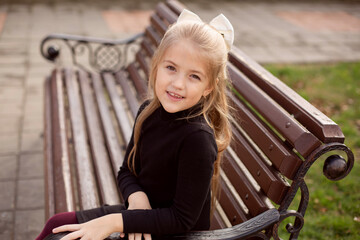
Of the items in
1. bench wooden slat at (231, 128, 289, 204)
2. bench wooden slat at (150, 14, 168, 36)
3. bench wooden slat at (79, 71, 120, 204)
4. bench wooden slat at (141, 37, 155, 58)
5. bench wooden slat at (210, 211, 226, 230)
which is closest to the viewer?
bench wooden slat at (231, 128, 289, 204)

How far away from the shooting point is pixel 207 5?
1001 cm

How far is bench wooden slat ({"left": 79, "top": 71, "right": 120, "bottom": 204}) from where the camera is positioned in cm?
237

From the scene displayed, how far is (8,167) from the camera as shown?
3.51 meters

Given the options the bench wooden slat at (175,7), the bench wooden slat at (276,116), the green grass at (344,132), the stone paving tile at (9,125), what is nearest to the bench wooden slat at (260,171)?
the bench wooden slat at (276,116)

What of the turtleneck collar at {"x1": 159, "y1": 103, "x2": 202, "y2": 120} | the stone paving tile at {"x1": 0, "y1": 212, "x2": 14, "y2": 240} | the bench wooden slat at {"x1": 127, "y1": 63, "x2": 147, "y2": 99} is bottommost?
the stone paving tile at {"x1": 0, "y1": 212, "x2": 14, "y2": 240}

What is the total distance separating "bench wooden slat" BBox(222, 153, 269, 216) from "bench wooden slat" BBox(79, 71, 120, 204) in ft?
2.24

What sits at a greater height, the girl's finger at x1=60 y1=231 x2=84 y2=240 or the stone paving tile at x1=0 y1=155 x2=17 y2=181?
the girl's finger at x1=60 y1=231 x2=84 y2=240

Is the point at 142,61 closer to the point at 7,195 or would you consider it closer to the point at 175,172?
the point at 7,195

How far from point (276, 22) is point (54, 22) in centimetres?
481

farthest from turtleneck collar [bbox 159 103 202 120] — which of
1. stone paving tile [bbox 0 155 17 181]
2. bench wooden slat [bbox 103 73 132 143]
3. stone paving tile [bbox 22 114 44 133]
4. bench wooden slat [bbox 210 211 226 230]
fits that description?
stone paving tile [bbox 22 114 44 133]

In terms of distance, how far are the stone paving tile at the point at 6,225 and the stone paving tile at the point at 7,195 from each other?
8 centimetres

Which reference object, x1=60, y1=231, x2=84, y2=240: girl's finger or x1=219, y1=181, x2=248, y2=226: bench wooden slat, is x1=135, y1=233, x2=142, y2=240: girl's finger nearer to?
x1=60, y1=231, x2=84, y2=240: girl's finger

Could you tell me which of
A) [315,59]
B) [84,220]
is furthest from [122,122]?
[315,59]

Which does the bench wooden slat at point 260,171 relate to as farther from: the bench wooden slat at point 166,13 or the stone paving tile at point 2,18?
the stone paving tile at point 2,18
